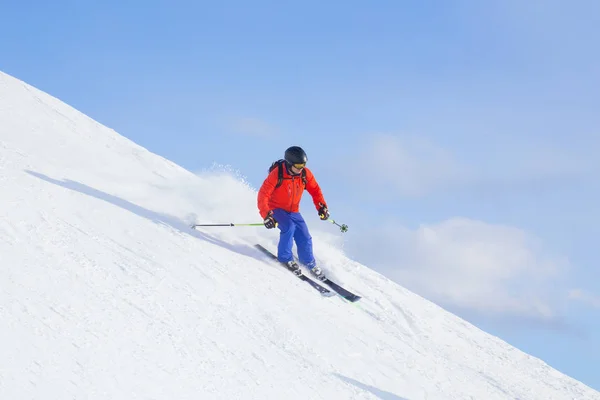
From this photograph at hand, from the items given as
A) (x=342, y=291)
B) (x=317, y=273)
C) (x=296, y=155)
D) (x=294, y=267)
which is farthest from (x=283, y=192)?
(x=342, y=291)

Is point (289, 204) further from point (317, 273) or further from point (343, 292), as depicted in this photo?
point (343, 292)

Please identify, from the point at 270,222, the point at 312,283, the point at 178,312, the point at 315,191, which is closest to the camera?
the point at 178,312

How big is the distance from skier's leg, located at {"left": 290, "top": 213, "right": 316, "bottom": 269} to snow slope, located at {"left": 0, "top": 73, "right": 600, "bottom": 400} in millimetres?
621

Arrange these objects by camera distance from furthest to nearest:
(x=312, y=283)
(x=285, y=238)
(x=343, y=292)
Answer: (x=285, y=238)
(x=343, y=292)
(x=312, y=283)

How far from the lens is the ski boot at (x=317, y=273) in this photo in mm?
8922

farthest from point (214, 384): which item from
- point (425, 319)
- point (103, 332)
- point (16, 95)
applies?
point (16, 95)

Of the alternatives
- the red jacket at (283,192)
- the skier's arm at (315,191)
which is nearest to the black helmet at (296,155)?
the red jacket at (283,192)

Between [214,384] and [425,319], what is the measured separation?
4.79 meters

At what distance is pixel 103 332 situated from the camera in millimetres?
4742

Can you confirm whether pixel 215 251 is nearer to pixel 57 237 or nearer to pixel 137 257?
pixel 137 257

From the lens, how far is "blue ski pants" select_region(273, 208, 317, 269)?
8688 mm

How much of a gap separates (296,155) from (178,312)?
3589 mm

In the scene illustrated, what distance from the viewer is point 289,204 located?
884 centimetres

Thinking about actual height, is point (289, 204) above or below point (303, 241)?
above
